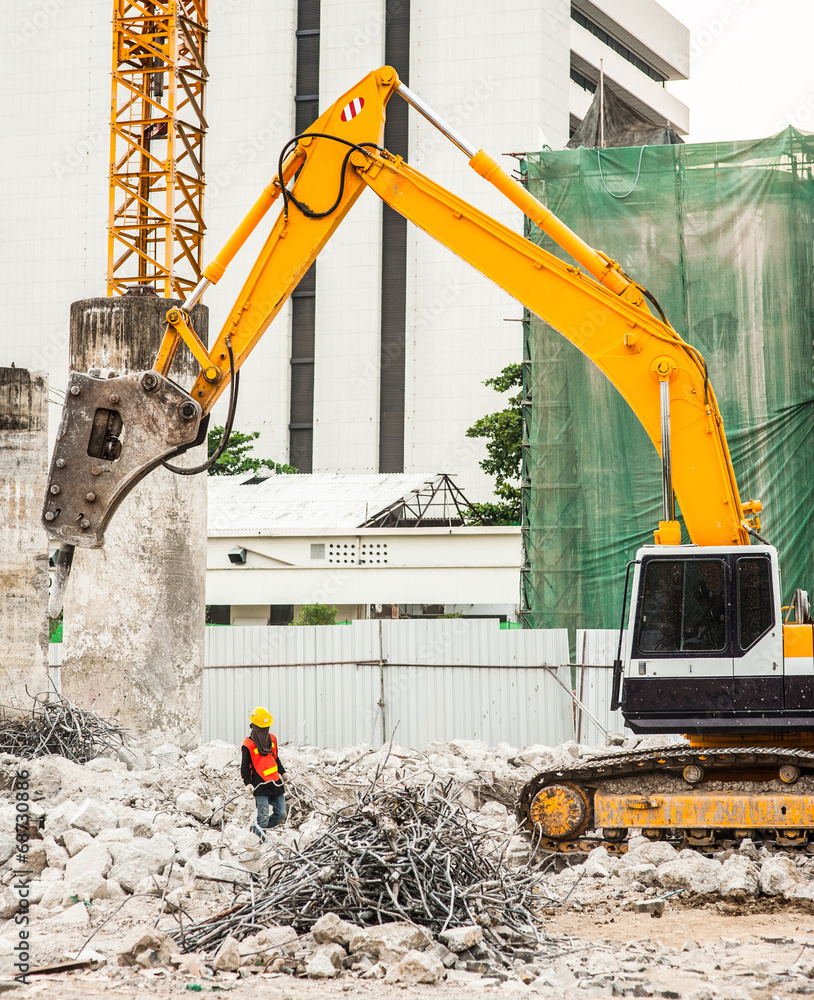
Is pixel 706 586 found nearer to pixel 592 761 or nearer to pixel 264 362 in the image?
pixel 592 761

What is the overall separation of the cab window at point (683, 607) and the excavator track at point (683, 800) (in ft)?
→ 2.86

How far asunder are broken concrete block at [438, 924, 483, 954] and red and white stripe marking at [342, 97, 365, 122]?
622 cm

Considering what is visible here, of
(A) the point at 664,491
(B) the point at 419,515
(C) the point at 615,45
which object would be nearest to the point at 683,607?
(A) the point at 664,491

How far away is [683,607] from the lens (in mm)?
8852

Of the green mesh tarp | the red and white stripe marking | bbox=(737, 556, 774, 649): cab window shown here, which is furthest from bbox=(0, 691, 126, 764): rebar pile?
the green mesh tarp

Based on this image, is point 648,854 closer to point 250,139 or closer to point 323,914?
point 323,914

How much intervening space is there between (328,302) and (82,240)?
1245cm

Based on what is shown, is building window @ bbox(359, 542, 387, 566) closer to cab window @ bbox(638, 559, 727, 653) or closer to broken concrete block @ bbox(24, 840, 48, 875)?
cab window @ bbox(638, 559, 727, 653)

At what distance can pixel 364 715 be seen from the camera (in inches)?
629

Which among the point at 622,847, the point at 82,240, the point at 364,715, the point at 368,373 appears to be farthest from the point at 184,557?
the point at 82,240

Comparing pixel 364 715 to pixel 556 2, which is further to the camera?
pixel 556 2

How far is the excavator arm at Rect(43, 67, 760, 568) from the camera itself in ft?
26.9

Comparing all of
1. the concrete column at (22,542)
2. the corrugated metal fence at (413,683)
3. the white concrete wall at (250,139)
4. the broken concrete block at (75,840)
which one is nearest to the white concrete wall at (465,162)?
the white concrete wall at (250,139)

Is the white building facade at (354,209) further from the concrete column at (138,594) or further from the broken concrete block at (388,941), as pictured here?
the broken concrete block at (388,941)
